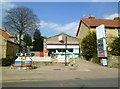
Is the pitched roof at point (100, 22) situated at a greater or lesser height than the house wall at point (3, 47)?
greater

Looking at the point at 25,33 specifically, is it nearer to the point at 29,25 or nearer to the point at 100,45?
the point at 29,25

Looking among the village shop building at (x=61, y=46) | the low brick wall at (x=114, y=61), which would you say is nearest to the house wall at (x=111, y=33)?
the village shop building at (x=61, y=46)

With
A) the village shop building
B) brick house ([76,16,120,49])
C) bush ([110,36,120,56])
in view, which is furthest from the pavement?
the village shop building

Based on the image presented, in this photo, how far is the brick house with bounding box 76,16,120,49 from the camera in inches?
1930

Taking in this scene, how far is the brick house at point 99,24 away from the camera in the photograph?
4903cm

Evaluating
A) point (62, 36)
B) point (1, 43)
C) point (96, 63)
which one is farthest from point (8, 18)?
point (96, 63)

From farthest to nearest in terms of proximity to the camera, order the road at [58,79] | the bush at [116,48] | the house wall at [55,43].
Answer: the house wall at [55,43]
the bush at [116,48]
the road at [58,79]

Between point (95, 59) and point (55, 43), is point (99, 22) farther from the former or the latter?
point (95, 59)

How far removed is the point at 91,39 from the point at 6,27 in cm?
2418

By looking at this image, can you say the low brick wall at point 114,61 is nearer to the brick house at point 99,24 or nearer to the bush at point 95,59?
the bush at point 95,59

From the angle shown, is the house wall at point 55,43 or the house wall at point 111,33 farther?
the house wall at point 55,43

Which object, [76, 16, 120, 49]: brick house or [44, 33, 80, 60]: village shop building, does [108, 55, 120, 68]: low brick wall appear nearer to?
[76, 16, 120, 49]: brick house

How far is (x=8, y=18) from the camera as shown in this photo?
59.2m

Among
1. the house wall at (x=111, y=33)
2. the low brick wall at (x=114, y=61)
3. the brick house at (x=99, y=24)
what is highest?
the brick house at (x=99, y=24)
